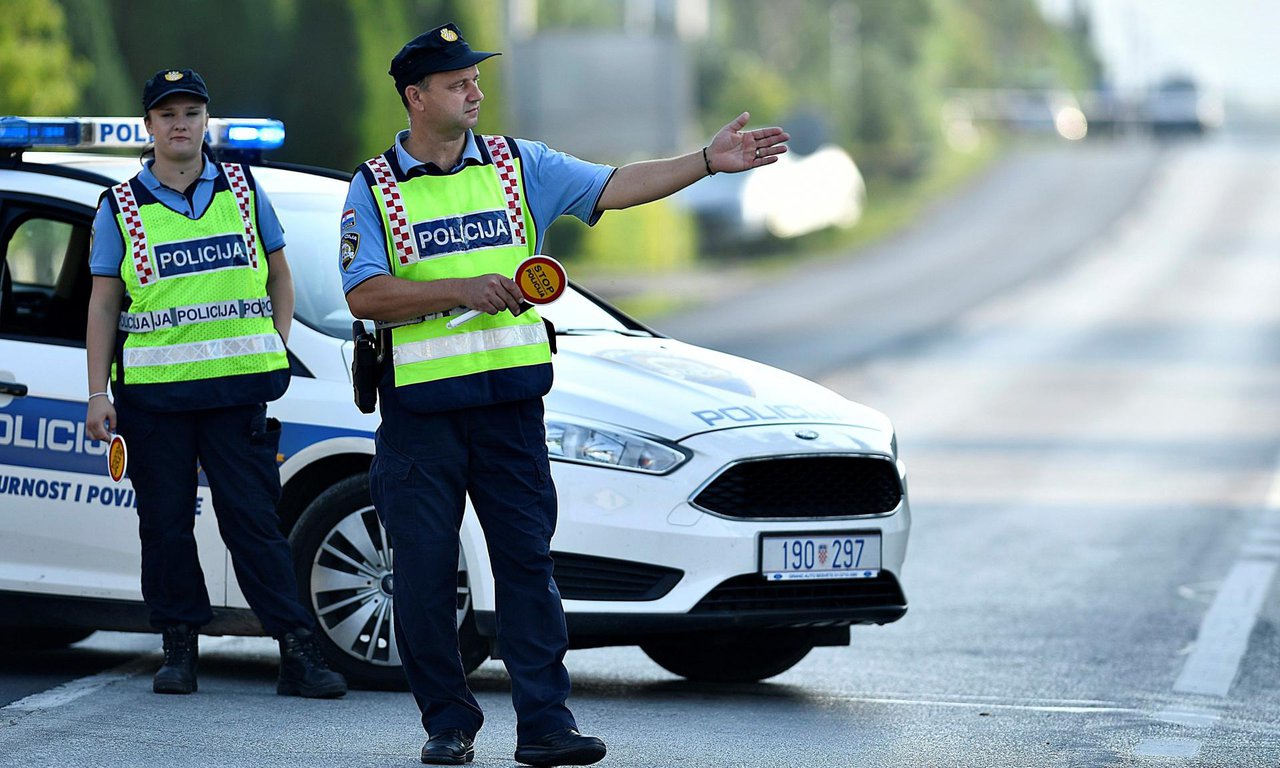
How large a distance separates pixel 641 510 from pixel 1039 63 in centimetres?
12382

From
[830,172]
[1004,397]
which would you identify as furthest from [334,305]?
[830,172]

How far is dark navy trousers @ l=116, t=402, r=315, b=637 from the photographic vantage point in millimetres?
6340

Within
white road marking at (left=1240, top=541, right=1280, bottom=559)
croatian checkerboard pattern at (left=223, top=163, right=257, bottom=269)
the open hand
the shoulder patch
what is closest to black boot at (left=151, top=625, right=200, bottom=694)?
croatian checkerboard pattern at (left=223, top=163, right=257, bottom=269)

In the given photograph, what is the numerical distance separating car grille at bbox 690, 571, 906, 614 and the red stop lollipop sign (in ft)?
5.19

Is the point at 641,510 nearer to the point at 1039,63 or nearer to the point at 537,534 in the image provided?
the point at 537,534

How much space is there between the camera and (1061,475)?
45.5 feet

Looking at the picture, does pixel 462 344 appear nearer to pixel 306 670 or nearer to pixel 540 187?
pixel 540 187

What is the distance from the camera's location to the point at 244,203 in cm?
641

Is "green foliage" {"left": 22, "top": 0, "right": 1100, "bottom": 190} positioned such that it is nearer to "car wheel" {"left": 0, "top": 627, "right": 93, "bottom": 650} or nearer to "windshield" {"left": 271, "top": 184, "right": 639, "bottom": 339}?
"car wheel" {"left": 0, "top": 627, "right": 93, "bottom": 650}

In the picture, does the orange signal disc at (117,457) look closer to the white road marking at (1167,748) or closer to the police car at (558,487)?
the police car at (558,487)

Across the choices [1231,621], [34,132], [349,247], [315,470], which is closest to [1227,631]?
[1231,621]

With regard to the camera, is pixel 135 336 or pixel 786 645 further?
pixel 786 645

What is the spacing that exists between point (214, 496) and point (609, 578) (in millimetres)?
1192

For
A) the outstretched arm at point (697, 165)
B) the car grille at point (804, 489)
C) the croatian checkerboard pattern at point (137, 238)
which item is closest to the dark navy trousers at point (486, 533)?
the outstretched arm at point (697, 165)
